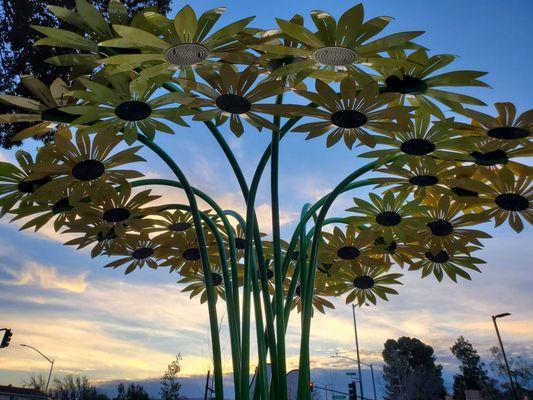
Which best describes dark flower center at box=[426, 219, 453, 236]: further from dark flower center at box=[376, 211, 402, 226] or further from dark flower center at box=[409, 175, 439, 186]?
dark flower center at box=[409, 175, 439, 186]

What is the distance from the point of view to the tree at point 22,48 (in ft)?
28.1

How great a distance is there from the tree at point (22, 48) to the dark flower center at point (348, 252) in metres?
6.06

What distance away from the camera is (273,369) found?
5.54 metres

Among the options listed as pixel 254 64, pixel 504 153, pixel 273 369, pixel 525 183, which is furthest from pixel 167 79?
pixel 525 183

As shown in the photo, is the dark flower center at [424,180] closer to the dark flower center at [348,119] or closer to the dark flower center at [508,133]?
the dark flower center at [508,133]

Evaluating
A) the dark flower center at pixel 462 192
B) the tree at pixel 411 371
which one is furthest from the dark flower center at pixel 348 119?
the tree at pixel 411 371

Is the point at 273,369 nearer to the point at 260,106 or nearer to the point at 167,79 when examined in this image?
the point at 260,106

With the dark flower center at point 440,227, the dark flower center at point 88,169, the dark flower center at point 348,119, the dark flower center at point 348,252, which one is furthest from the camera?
the dark flower center at point 348,252

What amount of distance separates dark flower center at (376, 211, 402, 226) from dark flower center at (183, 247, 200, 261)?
12.0ft

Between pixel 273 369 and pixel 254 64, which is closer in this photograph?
pixel 254 64

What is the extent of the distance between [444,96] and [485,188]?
8.09 feet

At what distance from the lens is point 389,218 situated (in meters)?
8.16

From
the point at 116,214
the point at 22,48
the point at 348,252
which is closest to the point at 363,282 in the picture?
the point at 348,252

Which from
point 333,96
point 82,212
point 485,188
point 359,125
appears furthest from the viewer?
point 82,212
